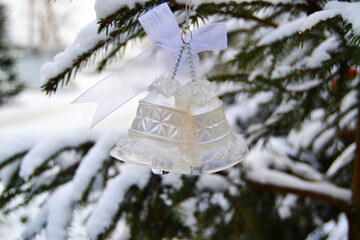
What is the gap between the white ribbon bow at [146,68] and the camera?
559 millimetres

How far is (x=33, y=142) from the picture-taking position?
1051 millimetres

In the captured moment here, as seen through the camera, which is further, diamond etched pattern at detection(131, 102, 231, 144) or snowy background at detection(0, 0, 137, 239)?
snowy background at detection(0, 0, 137, 239)

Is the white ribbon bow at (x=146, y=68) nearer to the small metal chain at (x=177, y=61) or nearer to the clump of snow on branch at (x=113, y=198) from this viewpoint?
the small metal chain at (x=177, y=61)

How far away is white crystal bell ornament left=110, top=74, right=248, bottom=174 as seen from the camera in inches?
21.4

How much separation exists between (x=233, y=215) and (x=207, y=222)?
101mm

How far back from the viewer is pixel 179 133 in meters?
0.55

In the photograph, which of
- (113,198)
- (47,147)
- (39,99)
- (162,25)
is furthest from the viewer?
(39,99)

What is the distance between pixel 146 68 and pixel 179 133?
15cm

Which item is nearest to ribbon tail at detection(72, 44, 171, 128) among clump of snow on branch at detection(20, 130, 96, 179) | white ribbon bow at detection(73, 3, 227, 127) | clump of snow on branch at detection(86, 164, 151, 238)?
white ribbon bow at detection(73, 3, 227, 127)

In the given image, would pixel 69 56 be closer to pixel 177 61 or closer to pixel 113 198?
pixel 177 61

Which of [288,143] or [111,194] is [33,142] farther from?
[288,143]

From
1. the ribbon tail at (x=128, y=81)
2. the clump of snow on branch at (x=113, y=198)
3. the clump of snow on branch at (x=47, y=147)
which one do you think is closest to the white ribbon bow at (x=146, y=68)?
the ribbon tail at (x=128, y=81)

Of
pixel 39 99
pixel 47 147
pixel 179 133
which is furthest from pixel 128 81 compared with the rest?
pixel 39 99

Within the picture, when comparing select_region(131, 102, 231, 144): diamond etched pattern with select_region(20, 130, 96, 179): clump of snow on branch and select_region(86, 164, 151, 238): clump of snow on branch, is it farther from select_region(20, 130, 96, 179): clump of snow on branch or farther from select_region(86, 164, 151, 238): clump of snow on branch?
select_region(20, 130, 96, 179): clump of snow on branch
